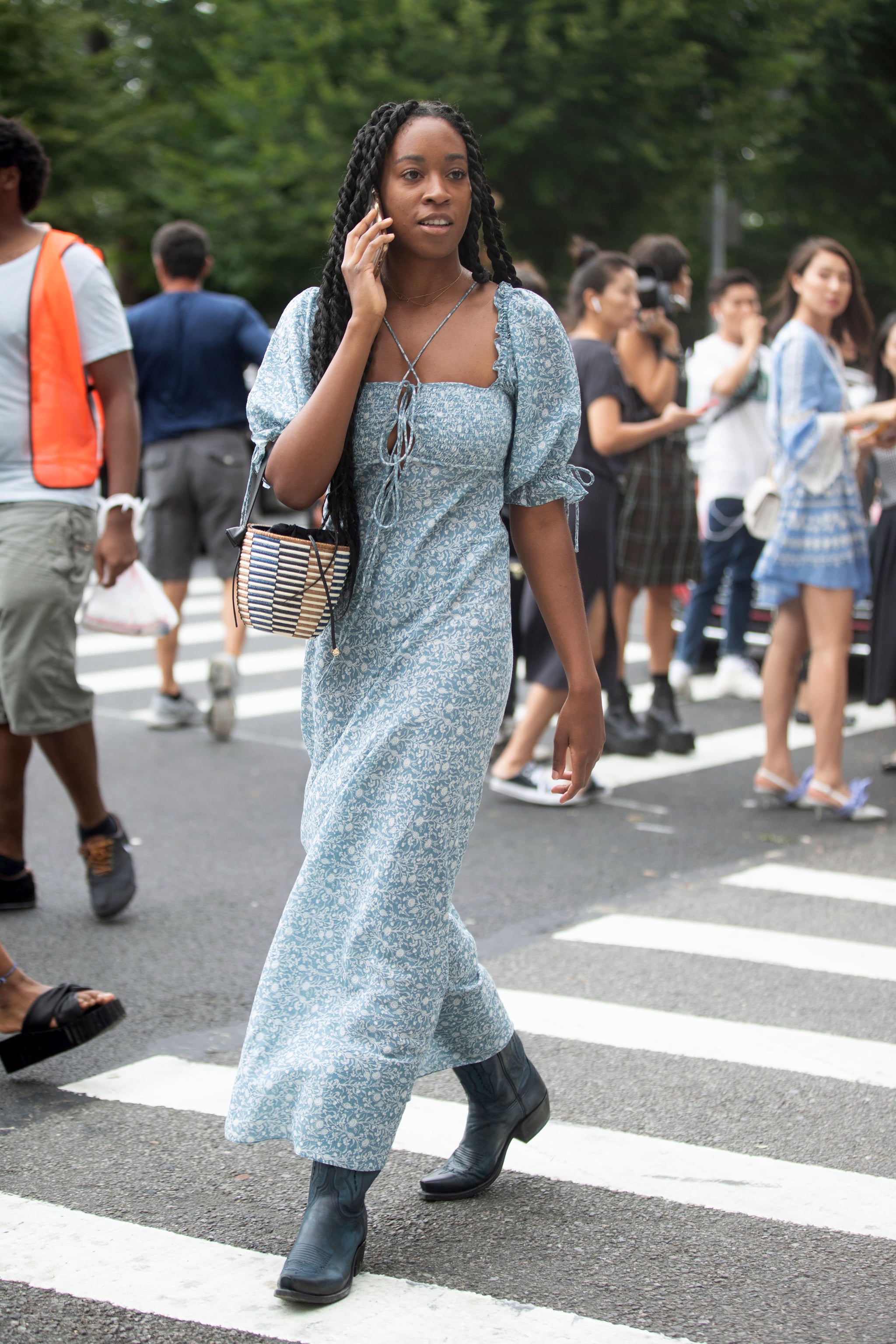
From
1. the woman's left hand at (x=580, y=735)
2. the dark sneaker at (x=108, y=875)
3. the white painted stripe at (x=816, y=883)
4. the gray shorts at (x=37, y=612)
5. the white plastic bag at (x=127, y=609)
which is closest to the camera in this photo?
the woman's left hand at (x=580, y=735)

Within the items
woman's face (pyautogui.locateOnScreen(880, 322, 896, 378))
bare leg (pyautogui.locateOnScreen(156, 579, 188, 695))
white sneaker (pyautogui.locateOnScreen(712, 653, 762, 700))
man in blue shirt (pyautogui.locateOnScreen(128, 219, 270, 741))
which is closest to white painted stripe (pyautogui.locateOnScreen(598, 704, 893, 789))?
white sneaker (pyautogui.locateOnScreen(712, 653, 762, 700))

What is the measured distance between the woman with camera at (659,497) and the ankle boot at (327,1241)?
4.60 m

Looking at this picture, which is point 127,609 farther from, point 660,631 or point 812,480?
point 660,631

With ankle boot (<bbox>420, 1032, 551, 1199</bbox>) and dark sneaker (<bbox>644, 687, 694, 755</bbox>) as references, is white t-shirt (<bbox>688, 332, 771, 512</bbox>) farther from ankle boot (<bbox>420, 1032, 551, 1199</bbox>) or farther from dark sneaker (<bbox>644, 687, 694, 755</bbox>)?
ankle boot (<bbox>420, 1032, 551, 1199</bbox>)

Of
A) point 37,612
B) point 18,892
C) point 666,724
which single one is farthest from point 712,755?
point 37,612

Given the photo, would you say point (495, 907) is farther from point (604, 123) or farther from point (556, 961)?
point (604, 123)

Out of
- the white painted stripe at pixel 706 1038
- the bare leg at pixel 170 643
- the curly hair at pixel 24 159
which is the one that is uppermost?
the curly hair at pixel 24 159

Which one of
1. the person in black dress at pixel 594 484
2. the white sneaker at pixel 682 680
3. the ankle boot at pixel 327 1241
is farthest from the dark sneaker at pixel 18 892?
the white sneaker at pixel 682 680

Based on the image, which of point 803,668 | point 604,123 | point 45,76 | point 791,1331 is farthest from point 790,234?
point 791,1331

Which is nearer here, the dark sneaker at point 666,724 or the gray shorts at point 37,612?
the gray shorts at point 37,612

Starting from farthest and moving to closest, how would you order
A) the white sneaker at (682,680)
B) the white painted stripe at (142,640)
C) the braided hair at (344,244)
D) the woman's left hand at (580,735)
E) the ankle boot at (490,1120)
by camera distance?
the white painted stripe at (142,640)
the white sneaker at (682,680)
the ankle boot at (490,1120)
the woman's left hand at (580,735)
the braided hair at (344,244)

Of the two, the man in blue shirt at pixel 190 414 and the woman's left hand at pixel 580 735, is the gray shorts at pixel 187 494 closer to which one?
the man in blue shirt at pixel 190 414

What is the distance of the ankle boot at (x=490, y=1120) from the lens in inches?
121

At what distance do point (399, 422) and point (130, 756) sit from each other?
16.4ft
